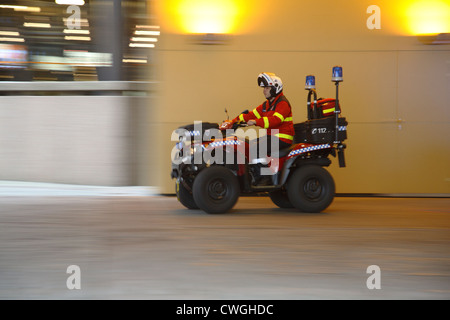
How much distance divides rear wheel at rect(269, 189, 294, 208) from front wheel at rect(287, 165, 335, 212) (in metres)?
0.66

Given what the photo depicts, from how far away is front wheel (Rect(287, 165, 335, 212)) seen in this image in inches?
349

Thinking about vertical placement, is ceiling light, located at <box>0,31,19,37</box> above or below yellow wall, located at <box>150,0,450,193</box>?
above

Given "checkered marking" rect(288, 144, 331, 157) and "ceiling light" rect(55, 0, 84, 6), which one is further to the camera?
"ceiling light" rect(55, 0, 84, 6)

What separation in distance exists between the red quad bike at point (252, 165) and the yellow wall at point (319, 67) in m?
1.92

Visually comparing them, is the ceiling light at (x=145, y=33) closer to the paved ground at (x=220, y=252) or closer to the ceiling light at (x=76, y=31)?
the ceiling light at (x=76, y=31)

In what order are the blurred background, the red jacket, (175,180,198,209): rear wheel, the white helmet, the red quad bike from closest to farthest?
the red quad bike, the red jacket, the white helmet, (175,180,198,209): rear wheel, the blurred background

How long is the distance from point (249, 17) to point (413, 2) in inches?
117

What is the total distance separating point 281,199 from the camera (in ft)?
31.7

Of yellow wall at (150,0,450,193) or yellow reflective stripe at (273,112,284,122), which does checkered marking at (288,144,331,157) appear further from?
yellow wall at (150,0,450,193)

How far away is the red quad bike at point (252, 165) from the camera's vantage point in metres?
8.66

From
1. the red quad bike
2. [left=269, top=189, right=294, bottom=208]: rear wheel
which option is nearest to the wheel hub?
the red quad bike

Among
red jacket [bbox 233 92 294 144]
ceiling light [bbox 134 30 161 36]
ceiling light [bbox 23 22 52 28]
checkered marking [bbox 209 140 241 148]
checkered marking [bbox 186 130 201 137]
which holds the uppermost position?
ceiling light [bbox 23 22 52 28]

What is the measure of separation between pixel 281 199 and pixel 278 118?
1.50 m
